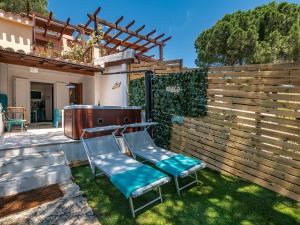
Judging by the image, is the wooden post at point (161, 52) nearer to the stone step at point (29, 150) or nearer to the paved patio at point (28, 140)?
the paved patio at point (28, 140)

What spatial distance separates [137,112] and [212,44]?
11.1 metres

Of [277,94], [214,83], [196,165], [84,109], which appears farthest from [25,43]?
[277,94]

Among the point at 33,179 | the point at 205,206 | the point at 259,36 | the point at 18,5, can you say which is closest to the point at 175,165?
the point at 205,206

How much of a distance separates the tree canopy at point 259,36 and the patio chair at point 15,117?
14048 millimetres

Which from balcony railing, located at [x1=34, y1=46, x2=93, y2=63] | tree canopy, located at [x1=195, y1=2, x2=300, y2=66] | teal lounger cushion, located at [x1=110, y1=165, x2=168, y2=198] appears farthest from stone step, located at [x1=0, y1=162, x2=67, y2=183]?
tree canopy, located at [x1=195, y1=2, x2=300, y2=66]

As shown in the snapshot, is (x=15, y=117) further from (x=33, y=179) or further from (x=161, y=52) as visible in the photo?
(x=161, y=52)

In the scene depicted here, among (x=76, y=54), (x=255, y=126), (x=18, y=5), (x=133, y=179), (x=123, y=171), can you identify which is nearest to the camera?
(x=133, y=179)

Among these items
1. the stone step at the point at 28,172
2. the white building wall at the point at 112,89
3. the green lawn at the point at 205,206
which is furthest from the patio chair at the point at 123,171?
the white building wall at the point at 112,89

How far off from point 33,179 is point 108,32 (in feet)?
33.9

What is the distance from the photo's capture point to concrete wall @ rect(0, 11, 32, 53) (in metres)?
9.67

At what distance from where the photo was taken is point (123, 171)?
3.76 metres

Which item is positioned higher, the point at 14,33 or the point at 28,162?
the point at 14,33

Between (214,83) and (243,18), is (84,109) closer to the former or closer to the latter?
(214,83)

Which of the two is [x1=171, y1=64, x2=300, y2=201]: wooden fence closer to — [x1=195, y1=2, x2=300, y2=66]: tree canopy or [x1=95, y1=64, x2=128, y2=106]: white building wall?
[x1=95, y1=64, x2=128, y2=106]: white building wall
